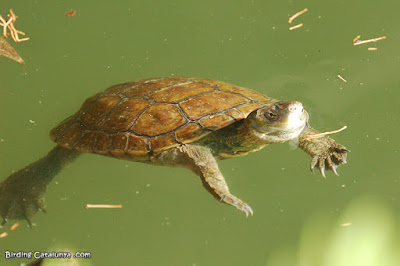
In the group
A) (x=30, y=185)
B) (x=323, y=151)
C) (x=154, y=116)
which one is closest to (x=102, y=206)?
(x=30, y=185)

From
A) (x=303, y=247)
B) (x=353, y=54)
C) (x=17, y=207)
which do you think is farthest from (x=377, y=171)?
(x=17, y=207)

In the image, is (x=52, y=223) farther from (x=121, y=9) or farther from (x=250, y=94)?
(x=121, y=9)

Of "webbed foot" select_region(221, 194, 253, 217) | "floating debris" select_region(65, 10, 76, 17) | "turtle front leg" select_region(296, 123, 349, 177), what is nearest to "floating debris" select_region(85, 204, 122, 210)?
"webbed foot" select_region(221, 194, 253, 217)

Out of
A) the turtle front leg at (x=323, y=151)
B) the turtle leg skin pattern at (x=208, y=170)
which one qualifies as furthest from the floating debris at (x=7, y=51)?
the turtle front leg at (x=323, y=151)

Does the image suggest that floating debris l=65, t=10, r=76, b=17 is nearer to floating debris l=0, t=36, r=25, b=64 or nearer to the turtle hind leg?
floating debris l=0, t=36, r=25, b=64

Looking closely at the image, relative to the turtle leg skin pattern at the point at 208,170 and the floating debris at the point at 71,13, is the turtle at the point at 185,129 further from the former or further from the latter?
the floating debris at the point at 71,13

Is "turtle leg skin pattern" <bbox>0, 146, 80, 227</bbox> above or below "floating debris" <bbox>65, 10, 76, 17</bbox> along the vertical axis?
below

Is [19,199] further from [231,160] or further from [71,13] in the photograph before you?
[71,13]
